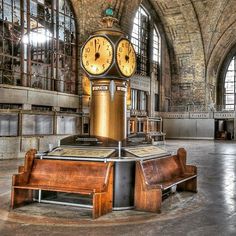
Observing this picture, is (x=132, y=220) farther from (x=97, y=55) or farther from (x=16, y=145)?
(x=16, y=145)

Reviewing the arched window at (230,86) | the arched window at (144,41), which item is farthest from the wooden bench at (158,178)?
the arched window at (230,86)

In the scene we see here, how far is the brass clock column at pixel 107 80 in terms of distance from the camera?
184 inches

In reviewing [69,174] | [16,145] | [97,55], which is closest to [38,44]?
[16,145]

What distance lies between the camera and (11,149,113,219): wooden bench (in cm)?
410

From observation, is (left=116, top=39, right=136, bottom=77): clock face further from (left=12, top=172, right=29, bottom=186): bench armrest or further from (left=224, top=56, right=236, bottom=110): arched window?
(left=224, top=56, right=236, bottom=110): arched window

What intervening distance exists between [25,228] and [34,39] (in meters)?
12.9

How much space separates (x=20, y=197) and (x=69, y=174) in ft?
2.46

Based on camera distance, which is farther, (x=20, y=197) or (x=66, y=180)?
(x=20, y=197)

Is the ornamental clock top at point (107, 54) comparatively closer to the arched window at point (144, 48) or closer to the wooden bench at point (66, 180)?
the wooden bench at point (66, 180)

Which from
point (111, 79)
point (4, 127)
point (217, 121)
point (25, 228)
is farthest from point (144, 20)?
point (25, 228)

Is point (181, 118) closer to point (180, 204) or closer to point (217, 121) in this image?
point (217, 121)

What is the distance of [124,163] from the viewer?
4.36m

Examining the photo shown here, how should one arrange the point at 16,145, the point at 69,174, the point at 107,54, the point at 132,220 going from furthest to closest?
the point at 16,145 < the point at 107,54 < the point at 69,174 < the point at 132,220

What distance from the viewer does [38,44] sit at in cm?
1558
